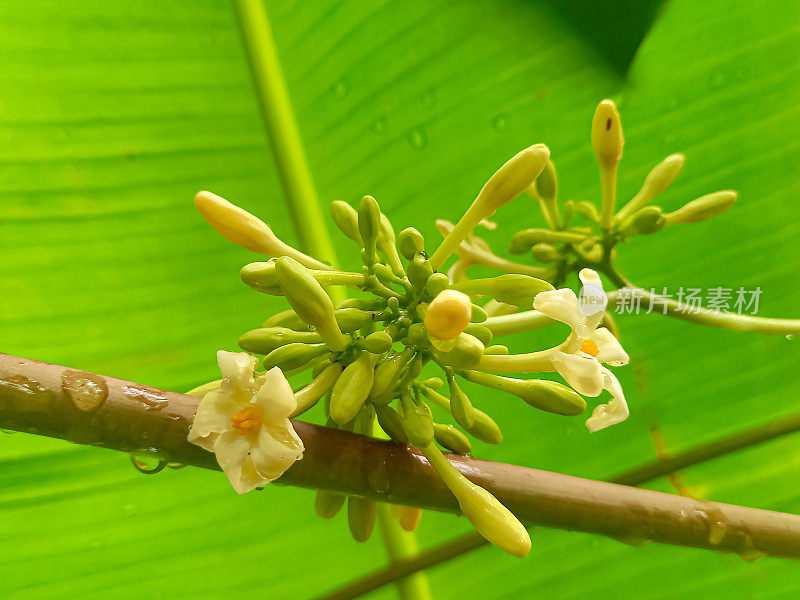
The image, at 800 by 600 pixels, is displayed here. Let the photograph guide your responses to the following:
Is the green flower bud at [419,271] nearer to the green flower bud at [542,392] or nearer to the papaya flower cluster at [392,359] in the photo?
the papaya flower cluster at [392,359]

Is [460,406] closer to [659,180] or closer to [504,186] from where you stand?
[504,186]

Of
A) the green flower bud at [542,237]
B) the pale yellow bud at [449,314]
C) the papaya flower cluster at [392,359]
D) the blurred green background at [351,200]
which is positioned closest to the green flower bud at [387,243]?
the papaya flower cluster at [392,359]

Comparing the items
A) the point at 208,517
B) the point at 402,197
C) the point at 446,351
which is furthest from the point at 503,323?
the point at 208,517

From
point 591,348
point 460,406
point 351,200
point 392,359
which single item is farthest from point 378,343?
point 351,200

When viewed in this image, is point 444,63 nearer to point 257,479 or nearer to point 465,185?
point 465,185

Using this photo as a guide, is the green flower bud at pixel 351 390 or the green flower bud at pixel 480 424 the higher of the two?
the green flower bud at pixel 351 390

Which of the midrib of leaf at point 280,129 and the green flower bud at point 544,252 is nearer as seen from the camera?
the green flower bud at point 544,252

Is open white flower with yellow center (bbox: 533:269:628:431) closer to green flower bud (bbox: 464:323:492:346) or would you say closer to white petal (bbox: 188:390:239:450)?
green flower bud (bbox: 464:323:492:346)
